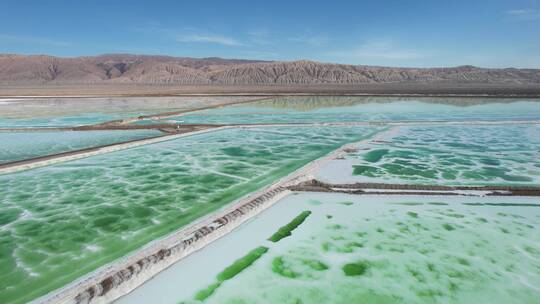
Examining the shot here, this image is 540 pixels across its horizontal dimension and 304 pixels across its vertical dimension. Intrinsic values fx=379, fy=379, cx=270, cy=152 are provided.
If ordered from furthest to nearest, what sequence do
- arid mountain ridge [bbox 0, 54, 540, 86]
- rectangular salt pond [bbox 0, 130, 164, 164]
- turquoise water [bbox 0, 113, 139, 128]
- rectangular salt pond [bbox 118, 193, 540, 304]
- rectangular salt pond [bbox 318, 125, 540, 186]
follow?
arid mountain ridge [bbox 0, 54, 540, 86] → turquoise water [bbox 0, 113, 139, 128] → rectangular salt pond [bbox 0, 130, 164, 164] → rectangular salt pond [bbox 318, 125, 540, 186] → rectangular salt pond [bbox 118, 193, 540, 304]

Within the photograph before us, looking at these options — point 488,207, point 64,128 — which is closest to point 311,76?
point 64,128

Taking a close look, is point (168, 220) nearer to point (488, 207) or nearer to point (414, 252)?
point (414, 252)

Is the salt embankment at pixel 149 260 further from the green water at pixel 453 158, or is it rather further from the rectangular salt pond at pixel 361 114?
the rectangular salt pond at pixel 361 114

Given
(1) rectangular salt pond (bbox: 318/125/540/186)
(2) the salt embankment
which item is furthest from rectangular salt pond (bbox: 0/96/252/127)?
(2) the salt embankment

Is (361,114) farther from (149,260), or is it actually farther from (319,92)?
(319,92)

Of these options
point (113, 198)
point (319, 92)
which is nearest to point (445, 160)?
point (113, 198)

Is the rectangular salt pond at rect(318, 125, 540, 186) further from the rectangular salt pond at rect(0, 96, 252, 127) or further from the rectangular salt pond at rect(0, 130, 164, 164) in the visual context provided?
the rectangular salt pond at rect(0, 96, 252, 127)
